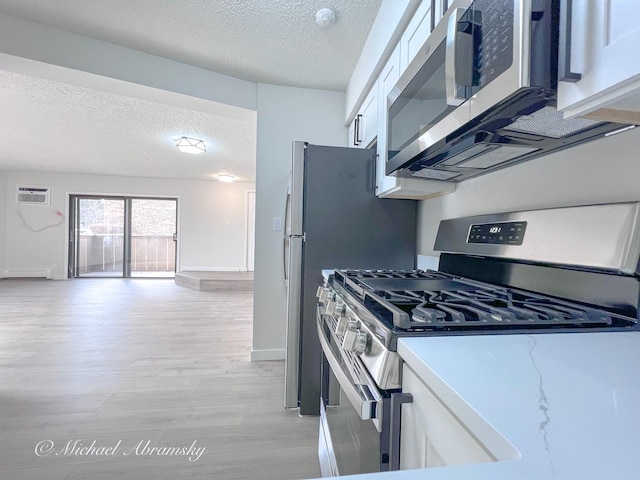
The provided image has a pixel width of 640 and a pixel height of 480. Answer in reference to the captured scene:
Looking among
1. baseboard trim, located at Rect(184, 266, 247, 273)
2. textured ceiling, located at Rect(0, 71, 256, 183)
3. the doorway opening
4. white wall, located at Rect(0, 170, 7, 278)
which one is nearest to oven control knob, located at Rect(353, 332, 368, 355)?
textured ceiling, located at Rect(0, 71, 256, 183)

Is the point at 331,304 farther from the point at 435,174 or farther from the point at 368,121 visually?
the point at 368,121

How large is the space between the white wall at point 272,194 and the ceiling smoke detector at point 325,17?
2.63ft

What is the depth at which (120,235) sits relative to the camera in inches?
255

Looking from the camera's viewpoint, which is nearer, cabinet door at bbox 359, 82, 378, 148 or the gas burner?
the gas burner

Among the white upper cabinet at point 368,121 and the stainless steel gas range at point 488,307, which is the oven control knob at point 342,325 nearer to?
the stainless steel gas range at point 488,307

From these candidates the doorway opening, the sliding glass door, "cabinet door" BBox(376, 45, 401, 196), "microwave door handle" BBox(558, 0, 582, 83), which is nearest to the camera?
"microwave door handle" BBox(558, 0, 582, 83)

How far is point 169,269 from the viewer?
268 inches

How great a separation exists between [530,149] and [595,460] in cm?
94

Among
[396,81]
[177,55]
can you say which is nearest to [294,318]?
[396,81]

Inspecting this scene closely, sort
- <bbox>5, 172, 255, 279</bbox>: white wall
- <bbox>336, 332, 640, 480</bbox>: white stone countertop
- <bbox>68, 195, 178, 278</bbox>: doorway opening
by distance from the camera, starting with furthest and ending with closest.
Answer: <bbox>68, 195, 178, 278</bbox>: doorway opening, <bbox>5, 172, 255, 279</bbox>: white wall, <bbox>336, 332, 640, 480</bbox>: white stone countertop

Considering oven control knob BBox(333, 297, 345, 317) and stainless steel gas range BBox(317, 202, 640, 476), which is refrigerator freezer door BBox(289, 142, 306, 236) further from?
oven control knob BBox(333, 297, 345, 317)

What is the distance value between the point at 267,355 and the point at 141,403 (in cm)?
94

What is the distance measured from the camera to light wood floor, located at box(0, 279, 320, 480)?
1342 mm

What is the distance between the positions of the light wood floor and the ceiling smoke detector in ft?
7.60
